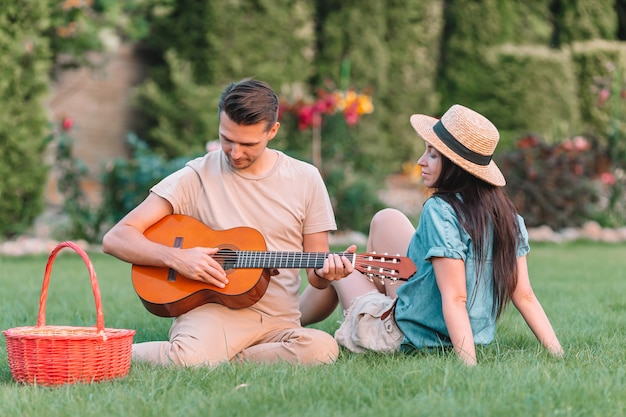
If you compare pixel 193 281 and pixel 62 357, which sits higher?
pixel 193 281

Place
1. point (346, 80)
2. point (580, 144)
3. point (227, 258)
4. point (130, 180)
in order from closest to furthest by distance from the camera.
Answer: point (227, 258), point (130, 180), point (580, 144), point (346, 80)

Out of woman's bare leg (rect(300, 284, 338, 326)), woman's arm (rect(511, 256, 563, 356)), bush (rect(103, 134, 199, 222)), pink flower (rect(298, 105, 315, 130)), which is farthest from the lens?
pink flower (rect(298, 105, 315, 130))

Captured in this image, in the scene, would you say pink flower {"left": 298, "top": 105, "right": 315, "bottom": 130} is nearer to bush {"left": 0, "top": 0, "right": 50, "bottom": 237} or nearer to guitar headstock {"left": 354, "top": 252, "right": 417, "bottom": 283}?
bush {"left": 0, "top": 0, "right": 50, "bottom": 237}

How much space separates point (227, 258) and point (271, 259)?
223 millimetres

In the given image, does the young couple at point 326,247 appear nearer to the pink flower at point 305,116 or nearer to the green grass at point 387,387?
the green grass at point 387,387

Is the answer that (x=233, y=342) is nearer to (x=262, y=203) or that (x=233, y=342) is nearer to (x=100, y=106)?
(x=262, y=203)

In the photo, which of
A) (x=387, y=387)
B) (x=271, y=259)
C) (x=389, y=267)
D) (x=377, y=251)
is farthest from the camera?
(x=377, y=251)

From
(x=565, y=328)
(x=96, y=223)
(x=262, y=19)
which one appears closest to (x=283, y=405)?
(x=565, y=328)

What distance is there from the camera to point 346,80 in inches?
484

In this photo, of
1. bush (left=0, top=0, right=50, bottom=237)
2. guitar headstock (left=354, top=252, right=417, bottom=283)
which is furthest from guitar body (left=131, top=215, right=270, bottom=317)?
bush (left=0, top=0, right=50, bottom=237)

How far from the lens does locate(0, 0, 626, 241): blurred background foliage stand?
8562 millimetres

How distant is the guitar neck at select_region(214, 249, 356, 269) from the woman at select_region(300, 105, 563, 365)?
0.37 m

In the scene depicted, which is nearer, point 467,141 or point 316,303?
point 467,141

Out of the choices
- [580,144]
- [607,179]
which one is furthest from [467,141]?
[607,179]
